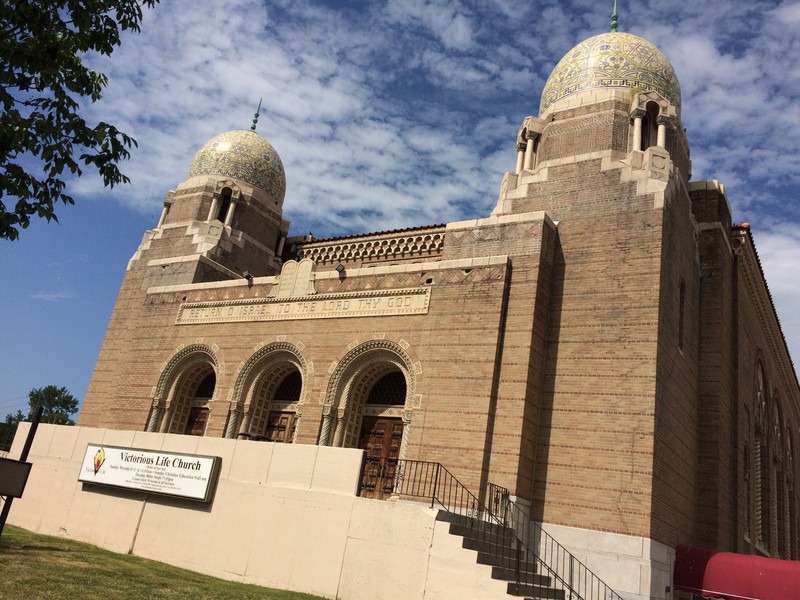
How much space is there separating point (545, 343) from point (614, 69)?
29.2 feet

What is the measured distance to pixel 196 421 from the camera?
21203mm

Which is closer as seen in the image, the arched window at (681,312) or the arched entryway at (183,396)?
the arched window at (681,312)

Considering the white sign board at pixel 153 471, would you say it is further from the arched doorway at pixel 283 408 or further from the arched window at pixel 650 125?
the arched window at pixel 650 125

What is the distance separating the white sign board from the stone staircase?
586 cm

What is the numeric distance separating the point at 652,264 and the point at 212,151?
17.8 metres

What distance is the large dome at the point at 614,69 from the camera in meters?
19.6

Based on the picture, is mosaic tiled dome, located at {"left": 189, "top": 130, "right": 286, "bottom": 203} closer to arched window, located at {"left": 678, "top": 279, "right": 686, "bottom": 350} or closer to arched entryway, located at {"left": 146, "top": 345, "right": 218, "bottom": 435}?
arched entryway, located at {"left": 146, "top": 345, "right": 218, "bottom": 435}

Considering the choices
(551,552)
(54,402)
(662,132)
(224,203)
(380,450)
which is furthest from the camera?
(54,402)

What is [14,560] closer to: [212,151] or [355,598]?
[355,598]

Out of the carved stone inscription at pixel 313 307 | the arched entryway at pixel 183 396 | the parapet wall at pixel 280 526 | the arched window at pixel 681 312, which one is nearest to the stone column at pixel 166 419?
the arched entryway at pixel 183 396

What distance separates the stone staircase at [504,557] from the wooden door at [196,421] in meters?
10.6

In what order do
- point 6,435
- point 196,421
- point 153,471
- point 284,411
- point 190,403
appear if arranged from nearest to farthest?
point 153,471 < point 284,411 < point 196,421 < point 190,403 < point 6,435

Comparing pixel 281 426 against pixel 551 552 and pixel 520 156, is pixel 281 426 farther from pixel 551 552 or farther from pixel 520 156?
pixel 520 156

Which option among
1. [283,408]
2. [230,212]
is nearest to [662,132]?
[283,408]
